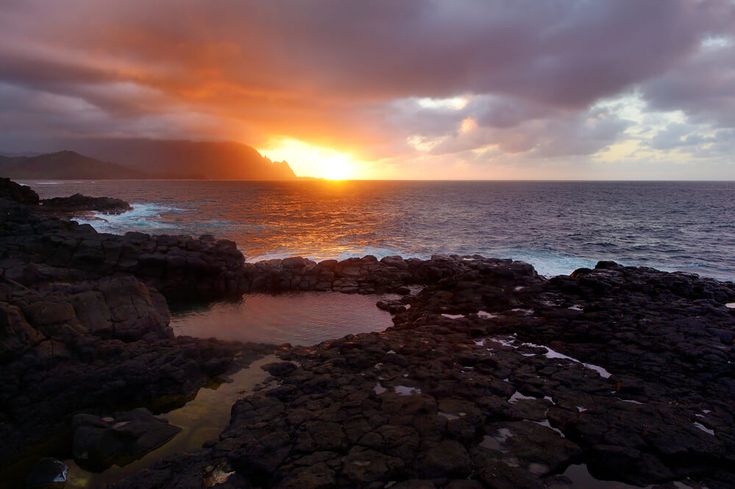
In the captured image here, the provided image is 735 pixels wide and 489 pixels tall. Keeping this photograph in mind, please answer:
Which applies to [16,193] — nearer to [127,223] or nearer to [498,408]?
[127,223]

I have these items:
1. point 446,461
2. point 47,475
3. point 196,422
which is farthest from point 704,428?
point 47,475

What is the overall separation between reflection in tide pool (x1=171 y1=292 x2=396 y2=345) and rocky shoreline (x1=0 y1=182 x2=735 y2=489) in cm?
223

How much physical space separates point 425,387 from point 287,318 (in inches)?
538

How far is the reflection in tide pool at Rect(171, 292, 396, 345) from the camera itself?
23.8m

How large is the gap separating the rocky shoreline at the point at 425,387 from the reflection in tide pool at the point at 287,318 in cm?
223

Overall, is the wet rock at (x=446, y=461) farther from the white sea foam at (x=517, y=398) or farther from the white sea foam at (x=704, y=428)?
the white sea foam at (x=704, y=428)

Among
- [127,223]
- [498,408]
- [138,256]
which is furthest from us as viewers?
[127,223]

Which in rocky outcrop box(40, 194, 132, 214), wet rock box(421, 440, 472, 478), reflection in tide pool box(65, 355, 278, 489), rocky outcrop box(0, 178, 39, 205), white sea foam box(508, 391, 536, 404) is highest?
rocky outcrop box(0, 178, 39, 205)

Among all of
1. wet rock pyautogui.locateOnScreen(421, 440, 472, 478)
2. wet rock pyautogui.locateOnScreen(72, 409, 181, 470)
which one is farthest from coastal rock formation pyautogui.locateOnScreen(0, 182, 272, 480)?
wet rock pyautogui.locateOnScreen(421, 440, 472, 478)

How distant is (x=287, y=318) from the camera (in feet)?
88.5

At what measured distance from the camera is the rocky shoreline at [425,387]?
37.7 feet

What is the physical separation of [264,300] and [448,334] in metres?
15.8

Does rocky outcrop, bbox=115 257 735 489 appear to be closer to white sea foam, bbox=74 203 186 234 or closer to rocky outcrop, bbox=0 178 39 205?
white sea foam, bbox=74 203 186 234

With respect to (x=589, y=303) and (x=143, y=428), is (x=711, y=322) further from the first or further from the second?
(x=143, y=428)
